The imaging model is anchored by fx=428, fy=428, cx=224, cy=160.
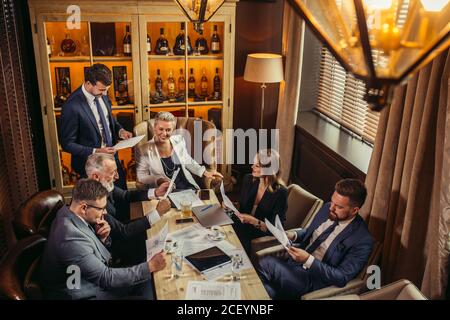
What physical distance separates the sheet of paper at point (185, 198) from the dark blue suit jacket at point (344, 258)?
93cm

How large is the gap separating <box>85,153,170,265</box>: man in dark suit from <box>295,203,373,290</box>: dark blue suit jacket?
3.39ft

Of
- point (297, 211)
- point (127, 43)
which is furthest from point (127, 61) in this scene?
point (297, 211)

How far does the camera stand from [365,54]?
789mm

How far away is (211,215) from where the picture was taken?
2.79m

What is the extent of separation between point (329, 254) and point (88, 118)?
2.25 metres

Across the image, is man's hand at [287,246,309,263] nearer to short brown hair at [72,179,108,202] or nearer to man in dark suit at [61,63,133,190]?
short brown hair at [72,179,108,202]

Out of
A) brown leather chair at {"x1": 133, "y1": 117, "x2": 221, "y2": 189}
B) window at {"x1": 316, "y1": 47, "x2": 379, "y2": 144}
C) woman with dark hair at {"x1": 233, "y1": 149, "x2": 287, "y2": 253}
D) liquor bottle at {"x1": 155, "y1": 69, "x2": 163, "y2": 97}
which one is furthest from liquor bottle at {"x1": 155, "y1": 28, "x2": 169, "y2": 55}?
A: woman with dark hair at {"x1": 233, "y1": 149, "x2": 287, "y2": 253}

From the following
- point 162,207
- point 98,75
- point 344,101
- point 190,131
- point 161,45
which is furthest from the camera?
point 161,45

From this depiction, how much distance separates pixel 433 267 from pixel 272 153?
1.23 metres

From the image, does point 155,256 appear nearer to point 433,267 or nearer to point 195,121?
point 433,267

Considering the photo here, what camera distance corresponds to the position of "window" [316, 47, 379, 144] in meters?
3.50

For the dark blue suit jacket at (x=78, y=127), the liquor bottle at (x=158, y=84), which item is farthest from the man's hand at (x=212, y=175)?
the liquor bottle at (x=158, y=84)

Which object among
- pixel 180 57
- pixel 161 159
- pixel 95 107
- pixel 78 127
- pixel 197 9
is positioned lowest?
pixel 161 159

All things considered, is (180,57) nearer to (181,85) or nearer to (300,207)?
(181,85)
